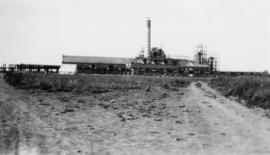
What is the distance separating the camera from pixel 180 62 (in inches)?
2542

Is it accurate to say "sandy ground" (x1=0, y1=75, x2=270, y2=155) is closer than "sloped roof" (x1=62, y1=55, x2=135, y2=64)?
Yes

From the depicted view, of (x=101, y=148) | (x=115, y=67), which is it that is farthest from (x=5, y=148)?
(x=115, y=67)

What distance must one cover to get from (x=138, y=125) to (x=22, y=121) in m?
4.21

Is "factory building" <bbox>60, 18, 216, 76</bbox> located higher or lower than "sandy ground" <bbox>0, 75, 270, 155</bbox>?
higher

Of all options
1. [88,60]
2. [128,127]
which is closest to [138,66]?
[88,60]

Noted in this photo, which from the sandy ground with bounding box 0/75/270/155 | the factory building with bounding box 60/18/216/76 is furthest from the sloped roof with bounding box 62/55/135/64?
the sandy ground with bounding box 0/75/270/155

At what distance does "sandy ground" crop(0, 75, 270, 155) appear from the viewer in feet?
29.7

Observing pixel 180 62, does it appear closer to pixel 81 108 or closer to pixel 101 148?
pixel 81 108

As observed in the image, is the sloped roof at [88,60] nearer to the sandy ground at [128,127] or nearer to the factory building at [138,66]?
the factory building at [138,66]

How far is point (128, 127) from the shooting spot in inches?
462

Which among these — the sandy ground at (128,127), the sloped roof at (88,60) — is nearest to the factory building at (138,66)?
the sloped roof at (88,60)

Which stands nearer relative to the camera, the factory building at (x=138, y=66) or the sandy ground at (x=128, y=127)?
the sandy ground at (x=128, y=127)

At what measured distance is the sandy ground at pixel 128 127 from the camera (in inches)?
356

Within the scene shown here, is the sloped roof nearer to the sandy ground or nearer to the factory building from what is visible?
the factory building
